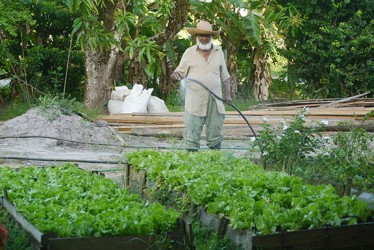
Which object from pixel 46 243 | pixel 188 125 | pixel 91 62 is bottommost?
pixel 46 243

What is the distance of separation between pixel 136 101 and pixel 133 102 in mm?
97

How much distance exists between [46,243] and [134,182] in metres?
3.53

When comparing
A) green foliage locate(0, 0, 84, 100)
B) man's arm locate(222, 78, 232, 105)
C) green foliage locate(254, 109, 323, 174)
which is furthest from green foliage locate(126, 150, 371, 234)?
green foliage locate(0, 0, 84, 100)

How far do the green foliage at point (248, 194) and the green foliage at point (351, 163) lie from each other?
84 cm

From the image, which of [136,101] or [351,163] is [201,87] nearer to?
[351,163]

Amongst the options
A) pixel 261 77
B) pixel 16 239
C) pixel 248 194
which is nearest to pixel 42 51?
pixel 261 77

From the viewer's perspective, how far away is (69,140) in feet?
46.4

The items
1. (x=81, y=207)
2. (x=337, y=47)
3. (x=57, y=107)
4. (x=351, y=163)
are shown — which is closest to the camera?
(x=81, y=207)

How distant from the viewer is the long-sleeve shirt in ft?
36.0

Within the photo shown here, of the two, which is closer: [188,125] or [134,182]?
[134,182]

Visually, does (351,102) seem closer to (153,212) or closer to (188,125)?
(188,125)

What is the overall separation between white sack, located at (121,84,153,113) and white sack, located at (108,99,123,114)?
0.19m

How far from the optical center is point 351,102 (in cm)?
1781

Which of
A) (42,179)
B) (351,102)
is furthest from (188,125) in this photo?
(351,102)
